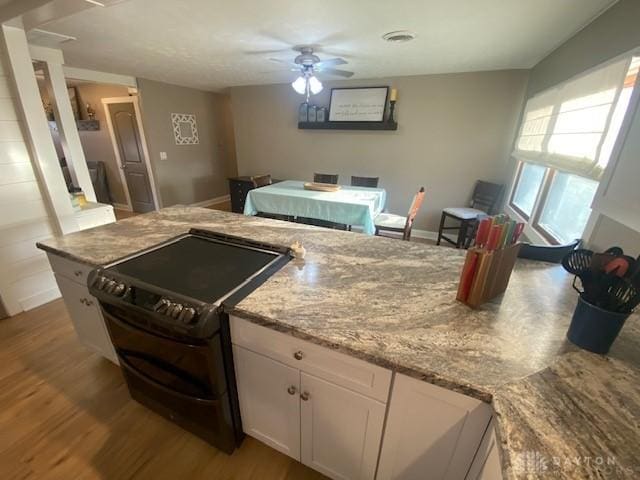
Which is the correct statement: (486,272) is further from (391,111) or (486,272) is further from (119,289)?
(391,111)

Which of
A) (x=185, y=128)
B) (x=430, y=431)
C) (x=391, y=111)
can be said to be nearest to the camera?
(x=430, y=431)

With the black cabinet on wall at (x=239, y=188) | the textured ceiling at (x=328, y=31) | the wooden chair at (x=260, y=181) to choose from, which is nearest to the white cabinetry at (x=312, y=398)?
the textured ceiling at (x=328, y=31)

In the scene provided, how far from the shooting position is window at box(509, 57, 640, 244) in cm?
146

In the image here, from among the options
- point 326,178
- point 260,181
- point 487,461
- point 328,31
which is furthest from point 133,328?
point 326,178

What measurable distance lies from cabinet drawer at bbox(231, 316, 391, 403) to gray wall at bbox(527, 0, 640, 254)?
3.92ft

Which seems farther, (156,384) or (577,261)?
(156,384)

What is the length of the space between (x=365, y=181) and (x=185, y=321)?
354 centimetres

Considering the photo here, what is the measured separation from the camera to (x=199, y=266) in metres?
1.28

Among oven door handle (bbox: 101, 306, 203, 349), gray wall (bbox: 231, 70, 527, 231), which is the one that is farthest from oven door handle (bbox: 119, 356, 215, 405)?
gray wall (bbox: 231, 70, 527, 231)

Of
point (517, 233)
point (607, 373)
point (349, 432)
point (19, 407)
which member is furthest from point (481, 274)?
point (19, 407)

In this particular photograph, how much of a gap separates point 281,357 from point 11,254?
8.88ft

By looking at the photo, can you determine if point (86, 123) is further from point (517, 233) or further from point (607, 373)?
point (607, 373)

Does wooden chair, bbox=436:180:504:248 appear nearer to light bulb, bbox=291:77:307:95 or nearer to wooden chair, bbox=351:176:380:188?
wooden chair, bbox=351:176:380:188

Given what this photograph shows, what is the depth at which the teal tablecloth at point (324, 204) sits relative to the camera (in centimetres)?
300
